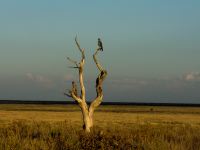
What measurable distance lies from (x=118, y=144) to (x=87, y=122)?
4001mm

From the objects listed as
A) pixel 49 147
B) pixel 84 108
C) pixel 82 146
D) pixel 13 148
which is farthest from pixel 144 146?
pixel 84 108

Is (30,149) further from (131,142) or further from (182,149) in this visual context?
(182,149)

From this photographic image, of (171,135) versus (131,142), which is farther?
(171,135)

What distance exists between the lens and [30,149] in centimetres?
1278

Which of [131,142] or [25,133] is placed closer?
[131,142]

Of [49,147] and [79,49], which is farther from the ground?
[79,49]

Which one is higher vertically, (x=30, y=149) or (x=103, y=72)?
(x=103, y=72)

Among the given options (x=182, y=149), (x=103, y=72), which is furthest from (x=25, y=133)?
(x=182, y=149)

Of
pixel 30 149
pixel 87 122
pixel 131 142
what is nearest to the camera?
pixel 30 149

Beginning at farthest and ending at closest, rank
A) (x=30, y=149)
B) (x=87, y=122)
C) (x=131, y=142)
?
(x=87, y=122) → (x=131, y=142) → (x=30, y=149)

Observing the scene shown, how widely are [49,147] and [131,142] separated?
7.54 ft

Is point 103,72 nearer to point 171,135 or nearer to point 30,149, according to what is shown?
point 171,135

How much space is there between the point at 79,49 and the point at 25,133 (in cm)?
342

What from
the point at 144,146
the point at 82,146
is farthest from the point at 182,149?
the point at 82,146
